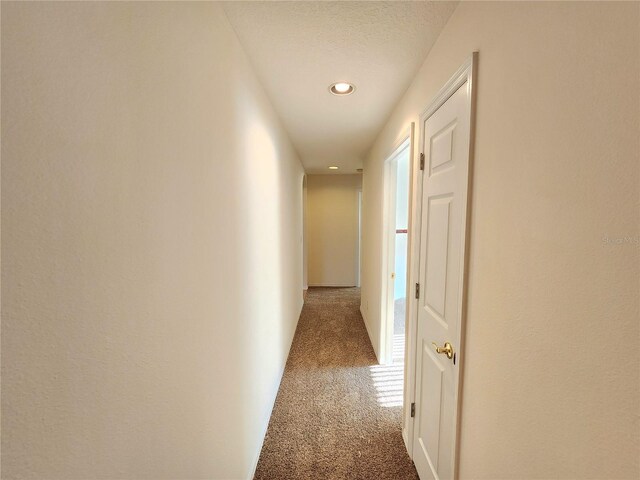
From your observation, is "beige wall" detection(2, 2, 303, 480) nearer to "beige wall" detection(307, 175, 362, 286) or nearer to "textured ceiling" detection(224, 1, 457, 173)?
"textured ceiling" detection(224, 1, 457, 173)

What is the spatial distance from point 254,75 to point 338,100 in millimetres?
639

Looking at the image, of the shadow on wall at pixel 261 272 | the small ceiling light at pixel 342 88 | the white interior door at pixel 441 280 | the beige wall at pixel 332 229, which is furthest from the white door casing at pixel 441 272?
the beige wall at pixel 332 229

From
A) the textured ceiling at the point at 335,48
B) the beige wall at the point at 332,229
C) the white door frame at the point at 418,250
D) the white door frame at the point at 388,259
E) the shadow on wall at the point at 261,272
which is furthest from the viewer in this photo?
the beige wall at the point at 332,229

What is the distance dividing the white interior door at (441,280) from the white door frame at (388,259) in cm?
105

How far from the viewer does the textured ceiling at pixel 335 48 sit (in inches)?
43.8

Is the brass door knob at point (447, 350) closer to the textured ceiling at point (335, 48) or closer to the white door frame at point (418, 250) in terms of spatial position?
the white door frame at point (418, 250)

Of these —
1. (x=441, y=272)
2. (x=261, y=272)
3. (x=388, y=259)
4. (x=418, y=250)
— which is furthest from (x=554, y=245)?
(x=388, y=259)

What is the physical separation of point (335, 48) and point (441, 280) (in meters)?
1.23

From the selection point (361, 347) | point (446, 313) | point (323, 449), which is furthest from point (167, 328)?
point (361, 347)

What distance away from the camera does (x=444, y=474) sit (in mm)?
1242

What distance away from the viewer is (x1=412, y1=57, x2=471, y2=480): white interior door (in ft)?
3.57

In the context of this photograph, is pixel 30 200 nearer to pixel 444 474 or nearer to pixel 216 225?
pixel 216 225

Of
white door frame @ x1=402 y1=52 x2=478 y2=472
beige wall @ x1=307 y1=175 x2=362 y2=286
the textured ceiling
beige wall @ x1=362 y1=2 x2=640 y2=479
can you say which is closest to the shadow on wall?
the textured ceiling

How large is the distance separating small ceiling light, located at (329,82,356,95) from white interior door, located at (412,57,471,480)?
0.58 metres
